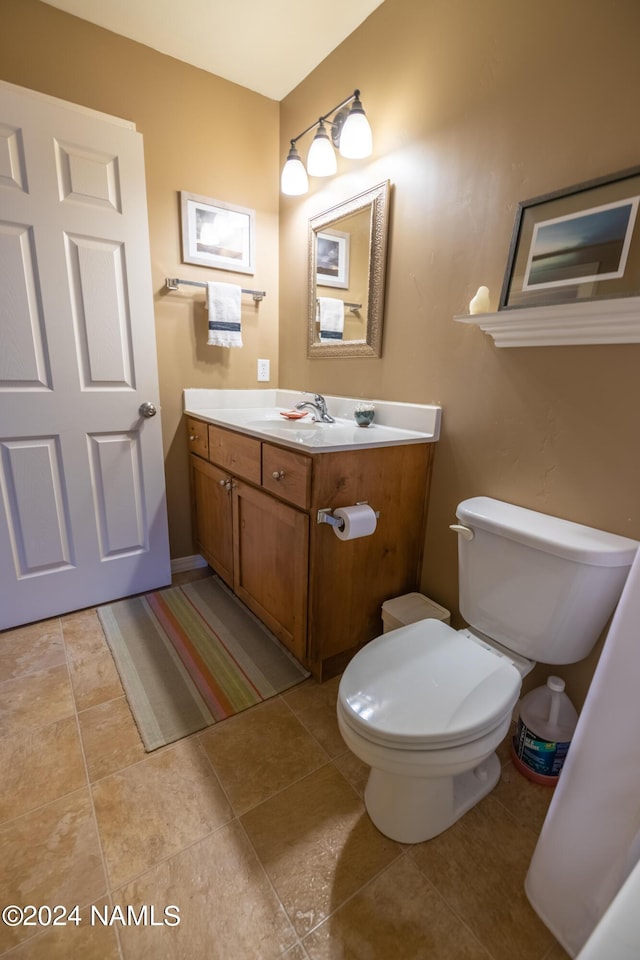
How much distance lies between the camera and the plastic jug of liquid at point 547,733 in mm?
1130

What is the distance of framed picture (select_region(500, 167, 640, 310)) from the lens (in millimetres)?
932

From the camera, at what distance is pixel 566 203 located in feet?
3.39

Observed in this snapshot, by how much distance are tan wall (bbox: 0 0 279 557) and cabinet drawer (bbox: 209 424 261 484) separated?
0.41 metres

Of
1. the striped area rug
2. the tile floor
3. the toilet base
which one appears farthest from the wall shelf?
the striped area rug

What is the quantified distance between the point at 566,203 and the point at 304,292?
1.25 metres

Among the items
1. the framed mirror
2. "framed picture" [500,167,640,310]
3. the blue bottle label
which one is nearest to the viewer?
"framed picture" [500,167,640,310]

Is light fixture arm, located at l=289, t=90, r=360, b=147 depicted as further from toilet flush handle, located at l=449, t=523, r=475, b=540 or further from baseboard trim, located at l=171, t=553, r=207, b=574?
baseboard trim, located at l=171, t=553, r=207, b=574

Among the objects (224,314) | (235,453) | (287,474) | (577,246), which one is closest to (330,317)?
(224,314)

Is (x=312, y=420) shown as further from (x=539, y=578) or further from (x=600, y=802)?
(x=600, y=802)

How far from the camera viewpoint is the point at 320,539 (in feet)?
4.19

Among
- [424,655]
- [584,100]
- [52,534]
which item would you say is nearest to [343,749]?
[424,655]

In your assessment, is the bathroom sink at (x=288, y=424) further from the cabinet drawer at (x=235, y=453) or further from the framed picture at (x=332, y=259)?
the framed picture at (x=332, y=259)

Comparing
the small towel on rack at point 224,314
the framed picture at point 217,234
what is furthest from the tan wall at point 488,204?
the small towel on rack at point 224,314

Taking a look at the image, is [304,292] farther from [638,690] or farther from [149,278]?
[638,690]
